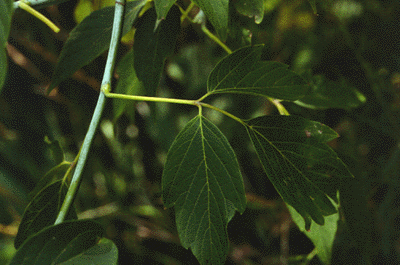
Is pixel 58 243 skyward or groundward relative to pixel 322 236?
skyward

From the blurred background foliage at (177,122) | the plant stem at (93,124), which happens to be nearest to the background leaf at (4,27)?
the plant stem at (93,124)

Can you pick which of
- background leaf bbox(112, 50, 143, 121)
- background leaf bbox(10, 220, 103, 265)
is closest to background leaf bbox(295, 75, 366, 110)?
background leaf bbox(112, 50, 143, 121)

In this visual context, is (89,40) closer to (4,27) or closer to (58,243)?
(4,27)

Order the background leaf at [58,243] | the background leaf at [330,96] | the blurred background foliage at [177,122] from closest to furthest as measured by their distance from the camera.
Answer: the background leaf at [58,243] < the background leaf at [330,96] < the blurred background foliage at [177,122]

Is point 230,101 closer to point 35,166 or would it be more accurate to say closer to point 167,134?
point 167,134

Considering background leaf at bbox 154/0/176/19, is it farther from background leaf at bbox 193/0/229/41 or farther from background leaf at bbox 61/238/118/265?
background leaf at bbox 61/238/118/265

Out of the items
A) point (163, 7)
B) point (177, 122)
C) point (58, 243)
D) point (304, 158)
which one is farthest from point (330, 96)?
point (177, 122)

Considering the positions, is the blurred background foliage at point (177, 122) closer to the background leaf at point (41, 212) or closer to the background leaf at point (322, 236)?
the background leaf at point (322, 236)
